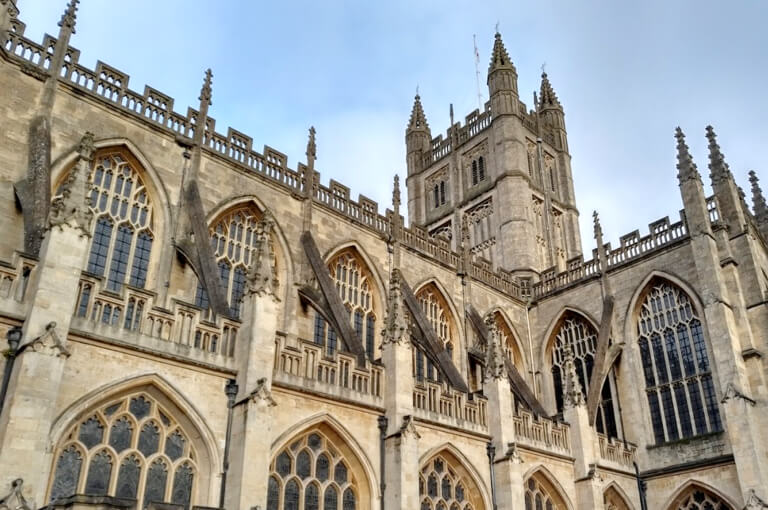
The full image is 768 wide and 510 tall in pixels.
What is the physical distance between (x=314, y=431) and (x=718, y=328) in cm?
1337

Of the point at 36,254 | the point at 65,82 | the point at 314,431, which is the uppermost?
the point at 65,82

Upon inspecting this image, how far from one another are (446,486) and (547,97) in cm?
2842

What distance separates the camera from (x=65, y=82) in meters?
15.8

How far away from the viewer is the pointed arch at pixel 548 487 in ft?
59.9

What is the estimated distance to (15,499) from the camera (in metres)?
9.03

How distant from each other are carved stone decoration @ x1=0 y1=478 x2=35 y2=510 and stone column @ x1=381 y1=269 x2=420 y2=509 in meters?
7.29

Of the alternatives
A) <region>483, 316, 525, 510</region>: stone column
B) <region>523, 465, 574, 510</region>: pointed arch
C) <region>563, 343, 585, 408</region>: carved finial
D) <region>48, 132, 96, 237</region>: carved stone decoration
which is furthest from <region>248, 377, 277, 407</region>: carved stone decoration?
<region>563, 343, 585, 408</region>: carved finial

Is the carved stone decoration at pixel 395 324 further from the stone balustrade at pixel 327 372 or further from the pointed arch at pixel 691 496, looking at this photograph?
the pointed arch at pixel 691 496

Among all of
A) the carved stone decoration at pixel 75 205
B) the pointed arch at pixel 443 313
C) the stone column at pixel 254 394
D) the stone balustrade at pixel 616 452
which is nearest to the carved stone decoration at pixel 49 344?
the carved stone decoration at pixel 75 205

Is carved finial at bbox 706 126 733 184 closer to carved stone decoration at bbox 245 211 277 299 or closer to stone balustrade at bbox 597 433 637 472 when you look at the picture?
stone balustrade at bbox 597 433 637 472

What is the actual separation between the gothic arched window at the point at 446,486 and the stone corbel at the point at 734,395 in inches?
324

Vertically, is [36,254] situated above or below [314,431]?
above

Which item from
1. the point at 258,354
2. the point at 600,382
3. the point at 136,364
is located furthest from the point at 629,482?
the point at 136,364

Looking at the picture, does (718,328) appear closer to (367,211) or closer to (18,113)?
(367,211)
